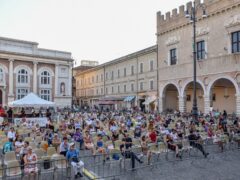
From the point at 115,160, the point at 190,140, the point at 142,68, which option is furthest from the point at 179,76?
the point at 115,160

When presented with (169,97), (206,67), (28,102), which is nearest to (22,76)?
(28,102)

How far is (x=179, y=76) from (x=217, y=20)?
8365mm

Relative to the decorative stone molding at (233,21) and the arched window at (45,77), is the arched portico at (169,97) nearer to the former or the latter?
the decorative stone molding at (233,21)

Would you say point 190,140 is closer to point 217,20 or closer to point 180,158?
point 180,158

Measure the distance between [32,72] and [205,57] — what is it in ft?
106

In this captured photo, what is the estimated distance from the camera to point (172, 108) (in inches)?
1553

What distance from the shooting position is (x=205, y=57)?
31.4 metres

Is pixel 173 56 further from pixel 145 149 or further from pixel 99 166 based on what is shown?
pixel 99 166

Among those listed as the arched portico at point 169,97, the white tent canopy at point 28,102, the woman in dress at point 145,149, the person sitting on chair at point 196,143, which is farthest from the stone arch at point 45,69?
the woman in dress at point 145,149

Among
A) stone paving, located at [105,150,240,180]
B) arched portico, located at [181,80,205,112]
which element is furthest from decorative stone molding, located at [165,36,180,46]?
stone paving, located at [105,150,240,180]

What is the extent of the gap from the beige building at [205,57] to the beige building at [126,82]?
474 cm

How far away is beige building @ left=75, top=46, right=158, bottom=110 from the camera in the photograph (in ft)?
145

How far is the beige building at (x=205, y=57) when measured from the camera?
28.3m

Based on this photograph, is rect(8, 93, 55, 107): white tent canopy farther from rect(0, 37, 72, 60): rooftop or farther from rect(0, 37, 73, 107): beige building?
rect(0, 37, 72, 60): rooftop
